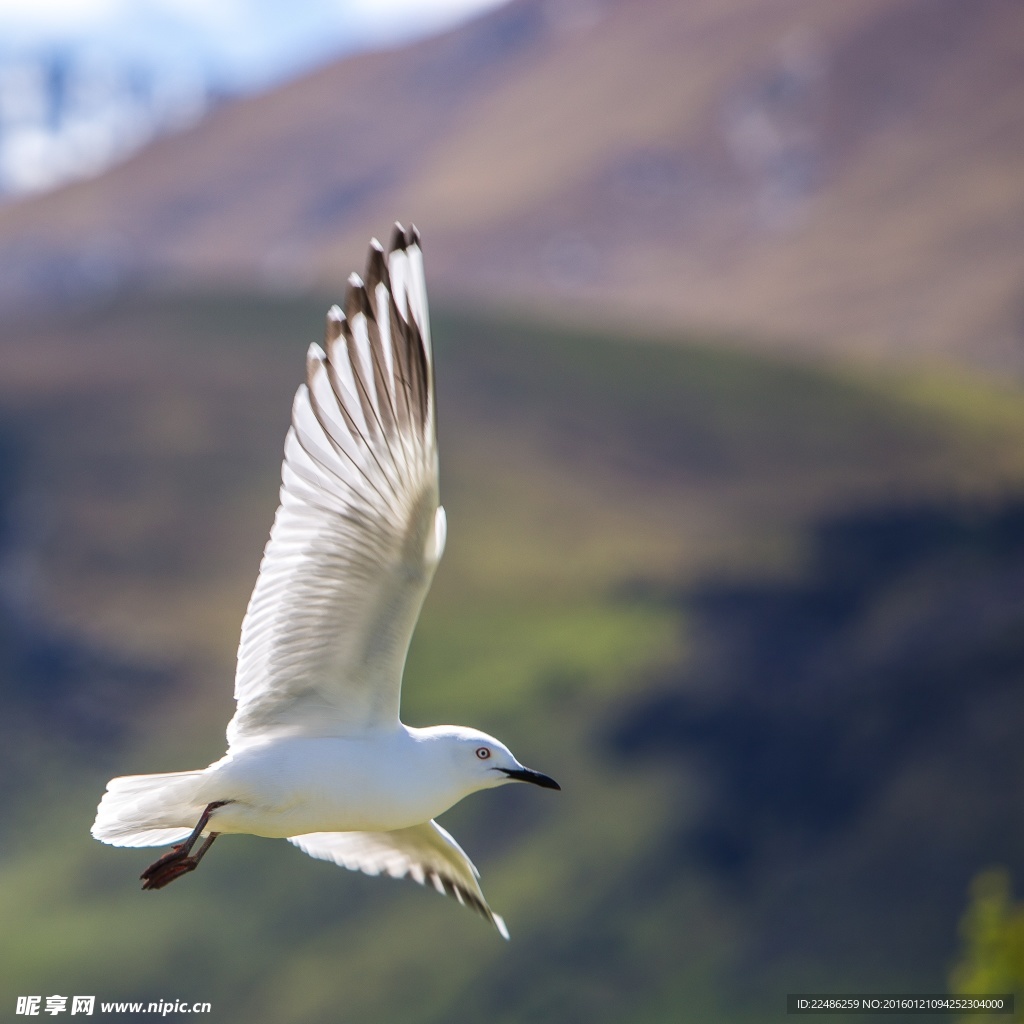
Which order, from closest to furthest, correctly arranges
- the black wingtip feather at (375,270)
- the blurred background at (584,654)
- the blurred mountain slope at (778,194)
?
the black wingtip feather at (375,270)
the blurred background at (584,654)
the blurred mountain slope at (778,194)

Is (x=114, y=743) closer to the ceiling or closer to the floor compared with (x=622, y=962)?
closer to the ceiling

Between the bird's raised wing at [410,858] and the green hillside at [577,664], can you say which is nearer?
the bird's raised wing at [410,858]

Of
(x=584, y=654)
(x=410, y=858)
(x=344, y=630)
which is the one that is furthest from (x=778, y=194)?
(x=344, y=630)

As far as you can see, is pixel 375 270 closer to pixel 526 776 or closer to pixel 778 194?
pixel 526 776

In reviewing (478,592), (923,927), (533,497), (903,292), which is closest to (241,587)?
(478,592)

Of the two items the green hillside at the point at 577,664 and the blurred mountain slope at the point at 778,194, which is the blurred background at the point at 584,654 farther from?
the blurred mountain slope at the point at 778,194

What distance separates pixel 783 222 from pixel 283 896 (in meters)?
134

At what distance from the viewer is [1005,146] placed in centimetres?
16475

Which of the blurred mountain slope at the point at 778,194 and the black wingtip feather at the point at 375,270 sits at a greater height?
the blurred mountain slope at the point at 778,194

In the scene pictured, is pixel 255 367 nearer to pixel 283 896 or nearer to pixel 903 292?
pixel 283 896

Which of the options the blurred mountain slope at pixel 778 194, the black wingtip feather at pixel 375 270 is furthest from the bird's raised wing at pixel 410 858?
the blurred mountain slope at pixel 778 194

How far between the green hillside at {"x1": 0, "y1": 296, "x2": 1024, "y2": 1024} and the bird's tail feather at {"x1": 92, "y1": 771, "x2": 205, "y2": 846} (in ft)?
144

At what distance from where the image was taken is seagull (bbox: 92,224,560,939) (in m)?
8.51

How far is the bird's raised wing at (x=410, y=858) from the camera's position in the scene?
10305 mm
